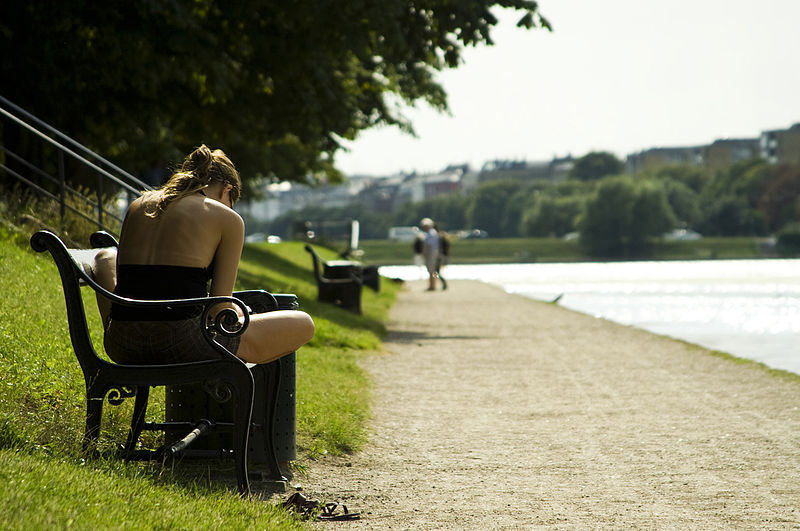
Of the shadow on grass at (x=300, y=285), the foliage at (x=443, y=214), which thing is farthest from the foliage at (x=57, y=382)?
the foliage at (x=443, y=214)

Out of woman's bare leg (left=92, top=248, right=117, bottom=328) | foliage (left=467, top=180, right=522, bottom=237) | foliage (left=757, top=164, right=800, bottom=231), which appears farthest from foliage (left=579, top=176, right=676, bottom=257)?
woman's bare leg (left=92, top=248, right=117, bottom=328)

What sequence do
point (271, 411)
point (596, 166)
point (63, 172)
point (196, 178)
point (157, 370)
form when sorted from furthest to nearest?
point (596, 166) → point (63, 172) → point (271, 411) → point (196, 178) → point (157, 370)

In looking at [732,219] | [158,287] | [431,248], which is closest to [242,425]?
[158,287]

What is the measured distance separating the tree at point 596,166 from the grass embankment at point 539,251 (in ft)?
213

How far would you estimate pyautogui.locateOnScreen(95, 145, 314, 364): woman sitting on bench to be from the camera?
464 cm

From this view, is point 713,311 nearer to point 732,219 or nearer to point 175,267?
point 175,267

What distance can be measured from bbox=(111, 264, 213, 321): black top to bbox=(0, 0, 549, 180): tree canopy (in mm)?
8990

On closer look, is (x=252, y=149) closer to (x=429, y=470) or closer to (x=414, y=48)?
(x=414, y=48)

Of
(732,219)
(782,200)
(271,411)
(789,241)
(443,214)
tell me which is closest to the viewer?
(271,411)

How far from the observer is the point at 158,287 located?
4.64 metres

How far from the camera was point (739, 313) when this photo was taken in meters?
19.8

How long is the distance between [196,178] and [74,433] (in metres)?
1.36

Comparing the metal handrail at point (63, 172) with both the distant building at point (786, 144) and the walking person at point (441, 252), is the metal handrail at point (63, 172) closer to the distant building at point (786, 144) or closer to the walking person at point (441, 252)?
the walking person at point (441, 252)

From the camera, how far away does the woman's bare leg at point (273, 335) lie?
15.7 feet
